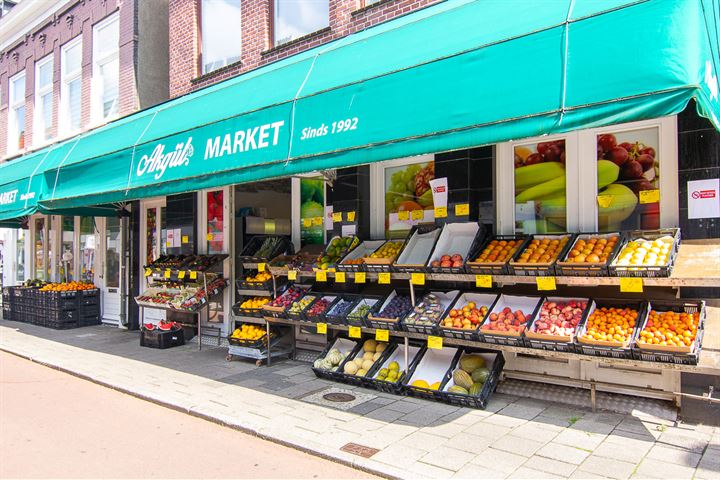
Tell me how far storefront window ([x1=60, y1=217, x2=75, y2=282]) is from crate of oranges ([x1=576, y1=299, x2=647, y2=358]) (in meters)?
14.8

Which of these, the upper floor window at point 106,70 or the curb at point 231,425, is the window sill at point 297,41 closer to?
the upper floor window at point 106,70

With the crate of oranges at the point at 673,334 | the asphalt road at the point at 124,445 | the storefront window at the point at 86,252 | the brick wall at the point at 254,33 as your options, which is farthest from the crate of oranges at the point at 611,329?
the storefront window at the point at 86,252

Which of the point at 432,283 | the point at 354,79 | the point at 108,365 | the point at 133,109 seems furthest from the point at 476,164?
the point at 133,109

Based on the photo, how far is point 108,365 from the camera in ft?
27.4

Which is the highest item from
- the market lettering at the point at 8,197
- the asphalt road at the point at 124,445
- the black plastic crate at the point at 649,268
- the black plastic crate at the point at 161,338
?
the market lettering at the point at 8,197

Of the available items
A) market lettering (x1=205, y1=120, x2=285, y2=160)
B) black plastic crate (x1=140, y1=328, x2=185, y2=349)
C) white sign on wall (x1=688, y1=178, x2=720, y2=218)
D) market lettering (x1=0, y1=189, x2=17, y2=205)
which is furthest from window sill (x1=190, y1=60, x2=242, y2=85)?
white sign on wall (x1=688, y1=178, x2=720, y2=218)

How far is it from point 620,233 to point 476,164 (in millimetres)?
2114

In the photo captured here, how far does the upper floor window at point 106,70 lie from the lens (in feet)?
43.9

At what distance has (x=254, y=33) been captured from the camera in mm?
9938

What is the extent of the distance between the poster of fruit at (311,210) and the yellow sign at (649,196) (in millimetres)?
4976

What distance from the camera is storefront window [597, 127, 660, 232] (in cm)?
566

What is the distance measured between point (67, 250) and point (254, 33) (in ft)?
32.5

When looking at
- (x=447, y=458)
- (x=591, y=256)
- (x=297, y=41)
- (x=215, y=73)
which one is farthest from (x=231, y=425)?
(x=215, y=73)

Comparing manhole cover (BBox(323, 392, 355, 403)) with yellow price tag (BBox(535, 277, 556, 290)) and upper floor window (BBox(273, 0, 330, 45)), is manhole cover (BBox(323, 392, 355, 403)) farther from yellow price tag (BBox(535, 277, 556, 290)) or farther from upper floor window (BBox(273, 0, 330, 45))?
upper floor window (BBox(273, 0, 330, 45))
